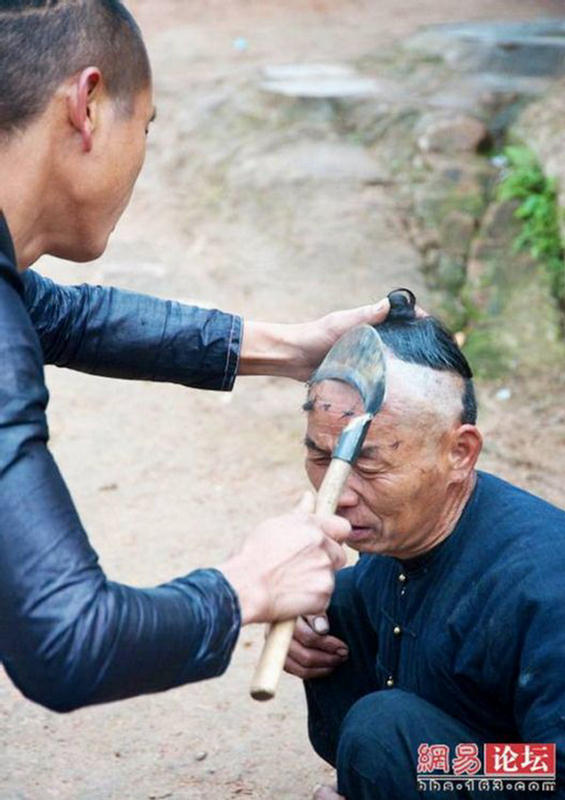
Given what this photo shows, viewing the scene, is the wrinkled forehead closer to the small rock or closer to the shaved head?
the shaved head

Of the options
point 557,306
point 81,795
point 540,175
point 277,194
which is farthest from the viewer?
point 277,194

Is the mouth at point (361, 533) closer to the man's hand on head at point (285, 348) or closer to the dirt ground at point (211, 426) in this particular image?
the man's hand on head at point (285, 348)

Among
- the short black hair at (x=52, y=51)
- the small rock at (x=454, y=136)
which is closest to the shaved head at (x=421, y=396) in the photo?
the short black hair at (x=52, y=51)

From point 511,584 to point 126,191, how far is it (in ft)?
3.88

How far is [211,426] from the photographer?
6.21 meters

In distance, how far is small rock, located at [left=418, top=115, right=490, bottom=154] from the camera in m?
7.89

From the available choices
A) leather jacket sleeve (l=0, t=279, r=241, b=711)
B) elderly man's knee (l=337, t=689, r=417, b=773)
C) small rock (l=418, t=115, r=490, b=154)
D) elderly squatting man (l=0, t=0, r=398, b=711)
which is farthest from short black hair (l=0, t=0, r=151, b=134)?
small rock (l=418, t=115, r=490, b=154)

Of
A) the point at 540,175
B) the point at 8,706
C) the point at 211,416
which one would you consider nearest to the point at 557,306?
the point at 540,175

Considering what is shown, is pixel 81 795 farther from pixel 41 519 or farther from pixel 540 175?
pixel 540 175

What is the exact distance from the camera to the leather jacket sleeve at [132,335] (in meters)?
3.41

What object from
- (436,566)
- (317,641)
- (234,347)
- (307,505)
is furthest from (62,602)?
(234,347)

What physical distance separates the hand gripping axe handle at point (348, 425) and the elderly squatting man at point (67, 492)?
6 cm

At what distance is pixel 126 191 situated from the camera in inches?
106

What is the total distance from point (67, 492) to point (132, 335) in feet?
4.01
